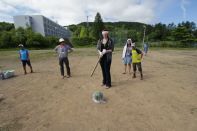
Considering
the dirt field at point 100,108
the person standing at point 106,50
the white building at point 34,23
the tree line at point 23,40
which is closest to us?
the dirt field at point 100,108

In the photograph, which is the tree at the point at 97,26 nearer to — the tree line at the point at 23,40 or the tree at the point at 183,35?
the tree line at the point at 23,40

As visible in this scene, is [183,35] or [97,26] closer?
[183,35]

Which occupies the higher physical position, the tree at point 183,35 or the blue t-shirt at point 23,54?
the tree at point 183,35

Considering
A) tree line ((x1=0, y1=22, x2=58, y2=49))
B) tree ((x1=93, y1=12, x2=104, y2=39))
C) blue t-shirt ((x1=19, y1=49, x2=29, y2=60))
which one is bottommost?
blue t-shirt ((x1=19, y1=49, x2=29, y2=60))

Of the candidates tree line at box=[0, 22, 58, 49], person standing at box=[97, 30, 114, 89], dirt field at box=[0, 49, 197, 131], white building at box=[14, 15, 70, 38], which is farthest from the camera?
white building at box=[14, 15, 70, 38]

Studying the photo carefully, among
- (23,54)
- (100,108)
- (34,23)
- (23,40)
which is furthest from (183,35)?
(34,23)

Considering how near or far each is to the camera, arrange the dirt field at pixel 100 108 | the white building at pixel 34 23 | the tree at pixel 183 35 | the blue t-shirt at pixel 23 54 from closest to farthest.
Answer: the dirt field at pixel 100 108, the blue t-shirt at pixel 23 54, the tree at pixel 183 35, the white building at pixel 34 23

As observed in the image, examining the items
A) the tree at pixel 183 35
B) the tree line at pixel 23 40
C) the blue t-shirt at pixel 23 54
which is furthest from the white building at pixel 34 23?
the blue t-shirt at pixel 23 54

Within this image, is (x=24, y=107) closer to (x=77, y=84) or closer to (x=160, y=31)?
(x=77, y=84)

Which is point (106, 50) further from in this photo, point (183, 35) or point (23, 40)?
point (183, 35)

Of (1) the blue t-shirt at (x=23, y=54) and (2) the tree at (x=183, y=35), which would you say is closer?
(1) the blue t-shirt at (x=23, y=54)

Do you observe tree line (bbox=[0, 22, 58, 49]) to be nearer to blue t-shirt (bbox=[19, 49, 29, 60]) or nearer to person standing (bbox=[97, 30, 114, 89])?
blue t-shirt (bbox=[19, 49, 29, 60])

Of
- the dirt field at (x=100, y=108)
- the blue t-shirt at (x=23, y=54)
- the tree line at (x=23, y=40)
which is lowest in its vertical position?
the dirt field at (x=100, y=108)

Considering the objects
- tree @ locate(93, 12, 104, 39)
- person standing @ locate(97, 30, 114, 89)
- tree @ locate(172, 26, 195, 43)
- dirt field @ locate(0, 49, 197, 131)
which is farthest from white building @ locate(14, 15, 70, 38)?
person standing @ locate(97, 30, 114, 89)
